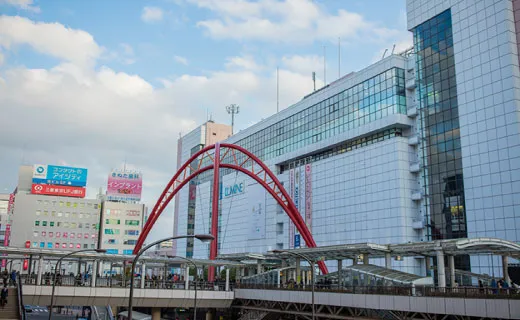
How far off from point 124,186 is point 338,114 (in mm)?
82061

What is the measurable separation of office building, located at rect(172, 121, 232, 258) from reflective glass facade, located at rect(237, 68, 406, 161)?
3770cm

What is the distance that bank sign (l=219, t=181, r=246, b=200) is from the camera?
4549 inches

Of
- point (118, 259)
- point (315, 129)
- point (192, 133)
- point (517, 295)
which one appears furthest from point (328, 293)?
point (192, 133)

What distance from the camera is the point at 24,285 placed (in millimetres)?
49969

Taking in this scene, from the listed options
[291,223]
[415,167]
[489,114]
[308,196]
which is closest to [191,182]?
[291,223]

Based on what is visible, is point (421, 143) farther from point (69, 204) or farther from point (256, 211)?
point (69, 204)

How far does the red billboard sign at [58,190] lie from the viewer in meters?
137

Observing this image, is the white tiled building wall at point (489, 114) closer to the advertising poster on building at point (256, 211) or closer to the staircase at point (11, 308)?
the advertising poster on building at point (256, 211)

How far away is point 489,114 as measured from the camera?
62.2m

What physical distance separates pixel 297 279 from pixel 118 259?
19.6 meters

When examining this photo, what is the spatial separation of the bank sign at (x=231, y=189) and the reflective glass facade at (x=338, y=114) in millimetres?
8852

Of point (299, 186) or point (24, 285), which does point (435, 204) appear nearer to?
point (299, 186)

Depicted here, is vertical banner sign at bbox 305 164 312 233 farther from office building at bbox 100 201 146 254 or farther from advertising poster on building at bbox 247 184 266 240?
office building at bbox 100 201 146 254

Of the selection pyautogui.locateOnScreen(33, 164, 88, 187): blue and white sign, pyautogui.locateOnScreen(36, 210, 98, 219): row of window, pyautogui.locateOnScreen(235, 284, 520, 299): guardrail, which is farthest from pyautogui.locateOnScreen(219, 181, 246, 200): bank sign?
pyautogui.locateOnScreen(235, 284, 520, 299): guardrail
